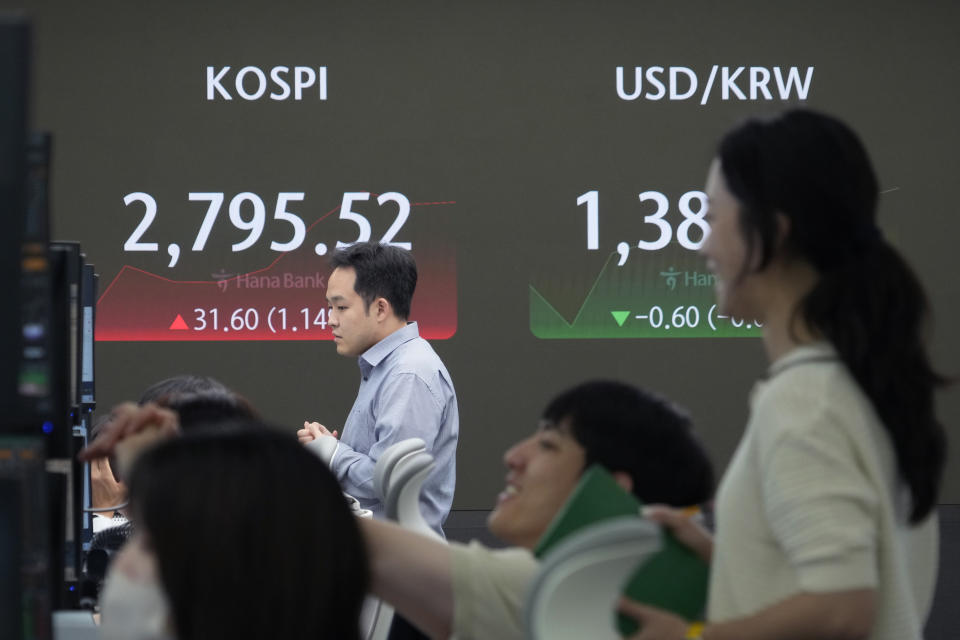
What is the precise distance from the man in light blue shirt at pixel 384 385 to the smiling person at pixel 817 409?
66.5 inches

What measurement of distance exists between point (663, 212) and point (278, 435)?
4.78 meters

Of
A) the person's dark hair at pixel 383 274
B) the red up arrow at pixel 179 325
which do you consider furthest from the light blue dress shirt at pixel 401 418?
the red up arrow at pixel 179 325

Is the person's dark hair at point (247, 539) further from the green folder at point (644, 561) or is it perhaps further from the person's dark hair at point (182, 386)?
the person's dark hair at point (182, 386)

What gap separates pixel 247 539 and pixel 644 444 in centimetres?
68

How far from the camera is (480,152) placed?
566 cm

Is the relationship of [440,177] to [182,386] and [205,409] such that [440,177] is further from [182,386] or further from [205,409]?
[205,409]

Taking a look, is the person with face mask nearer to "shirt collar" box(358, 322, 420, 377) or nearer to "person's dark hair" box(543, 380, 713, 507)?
"person's dark hair" box(543, 380, 713, 507)

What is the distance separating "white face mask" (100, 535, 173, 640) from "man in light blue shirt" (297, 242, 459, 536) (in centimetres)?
183

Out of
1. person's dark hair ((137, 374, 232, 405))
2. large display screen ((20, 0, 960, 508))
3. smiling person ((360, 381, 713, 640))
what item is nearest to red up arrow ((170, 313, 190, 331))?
large display screen ((20, 0, 960, 508))

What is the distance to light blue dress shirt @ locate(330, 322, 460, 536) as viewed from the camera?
9.82ft

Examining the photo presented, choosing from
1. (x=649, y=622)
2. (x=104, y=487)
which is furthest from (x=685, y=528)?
(x=104, y=487)

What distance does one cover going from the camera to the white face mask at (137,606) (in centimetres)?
95

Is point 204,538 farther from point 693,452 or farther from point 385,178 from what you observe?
point 385,178

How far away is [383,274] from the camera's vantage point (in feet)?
10.8
